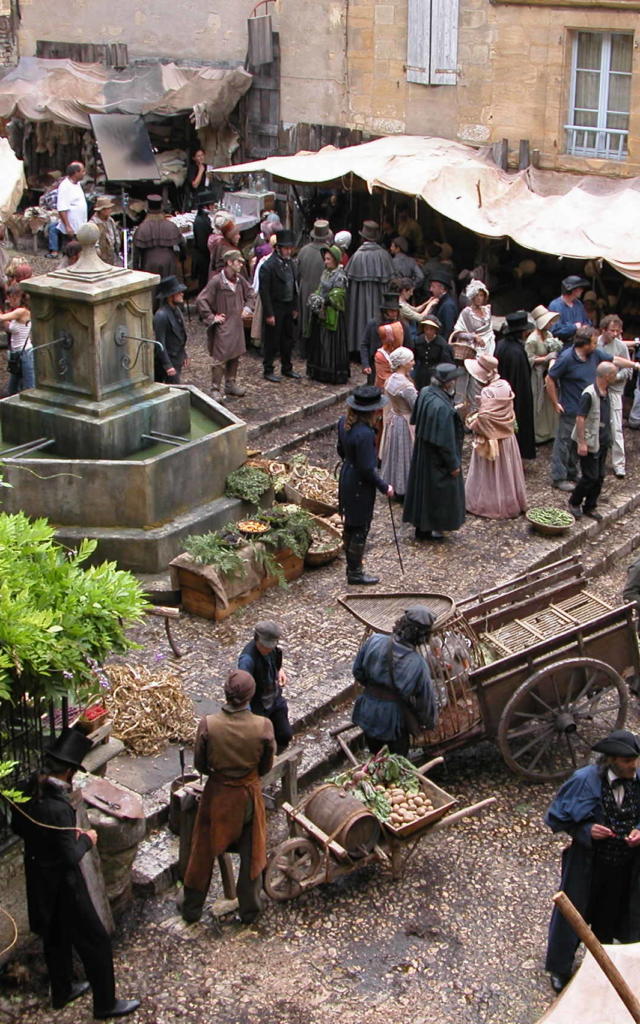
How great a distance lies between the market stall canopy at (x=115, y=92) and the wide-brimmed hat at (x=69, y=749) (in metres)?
16.0

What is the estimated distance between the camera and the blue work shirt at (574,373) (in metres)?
12.8

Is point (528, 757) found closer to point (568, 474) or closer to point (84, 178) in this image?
point (568, 474)

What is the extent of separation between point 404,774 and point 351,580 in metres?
3.33

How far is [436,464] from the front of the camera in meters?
11.8

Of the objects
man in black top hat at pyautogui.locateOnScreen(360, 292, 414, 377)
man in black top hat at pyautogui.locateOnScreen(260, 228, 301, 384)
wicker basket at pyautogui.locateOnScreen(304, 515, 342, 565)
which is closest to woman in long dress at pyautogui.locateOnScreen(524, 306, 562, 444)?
man in black top hat at pyautogui.locateOnScreen(360, 292, 414, 377)

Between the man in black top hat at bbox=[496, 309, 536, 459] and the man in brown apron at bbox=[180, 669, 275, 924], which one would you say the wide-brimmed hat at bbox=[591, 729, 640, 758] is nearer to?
the man in brown apron at bbox=[180, 669, 275, 924]

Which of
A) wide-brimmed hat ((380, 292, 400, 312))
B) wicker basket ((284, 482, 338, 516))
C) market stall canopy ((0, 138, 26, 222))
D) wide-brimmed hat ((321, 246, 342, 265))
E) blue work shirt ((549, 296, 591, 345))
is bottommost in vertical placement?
wicker basket ((284, 482, 338, 516))

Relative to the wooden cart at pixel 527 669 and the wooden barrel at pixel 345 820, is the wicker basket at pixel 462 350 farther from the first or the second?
the wooden barrel at pixel 345 820

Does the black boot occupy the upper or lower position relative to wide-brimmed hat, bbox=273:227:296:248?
lower

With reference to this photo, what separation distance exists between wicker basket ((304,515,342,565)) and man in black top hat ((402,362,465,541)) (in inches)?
30.2

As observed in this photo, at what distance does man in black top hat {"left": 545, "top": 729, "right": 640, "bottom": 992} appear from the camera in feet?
22.4

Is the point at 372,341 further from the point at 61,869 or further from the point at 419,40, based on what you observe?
the point at 61,869

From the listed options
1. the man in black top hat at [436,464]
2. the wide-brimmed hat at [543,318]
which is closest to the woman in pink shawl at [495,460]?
the man in black top hat at [436,464]

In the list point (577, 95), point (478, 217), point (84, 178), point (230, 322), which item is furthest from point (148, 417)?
point (84, 178)
